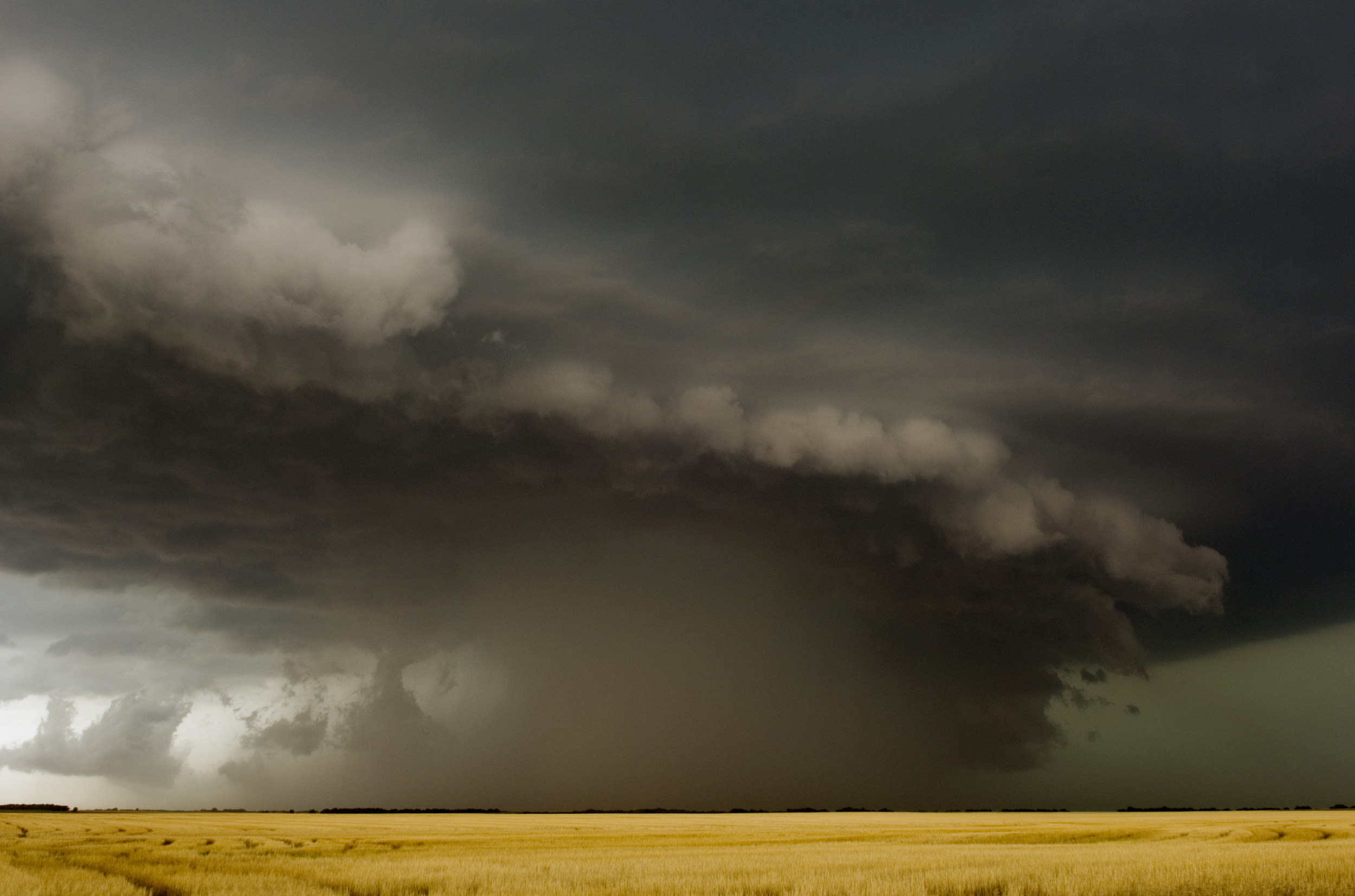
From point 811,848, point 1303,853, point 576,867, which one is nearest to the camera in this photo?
point 576,867

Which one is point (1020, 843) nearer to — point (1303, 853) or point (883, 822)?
point (1303, 853)

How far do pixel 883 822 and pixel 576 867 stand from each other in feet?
214

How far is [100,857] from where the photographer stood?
37031mm

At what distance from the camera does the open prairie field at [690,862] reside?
968 inches

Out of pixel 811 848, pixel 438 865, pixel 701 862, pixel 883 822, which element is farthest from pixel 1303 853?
pixel 883 822

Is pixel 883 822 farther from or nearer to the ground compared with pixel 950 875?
nearer to the ground

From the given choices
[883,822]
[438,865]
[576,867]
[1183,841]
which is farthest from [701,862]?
[883,822]

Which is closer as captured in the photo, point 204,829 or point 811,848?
point 811,848

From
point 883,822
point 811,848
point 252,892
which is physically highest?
point 252,892

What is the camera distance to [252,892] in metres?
24.1

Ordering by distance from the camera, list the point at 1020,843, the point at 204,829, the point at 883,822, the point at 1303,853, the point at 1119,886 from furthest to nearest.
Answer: the point at 883,822, the point at 204,829, the point at 1020,843, the point at 1303,853, the point at 1119,886

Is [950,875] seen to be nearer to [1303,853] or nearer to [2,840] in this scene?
[1303,853]

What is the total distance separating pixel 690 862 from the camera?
33344 millimetres

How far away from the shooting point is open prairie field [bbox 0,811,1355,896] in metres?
24.6
